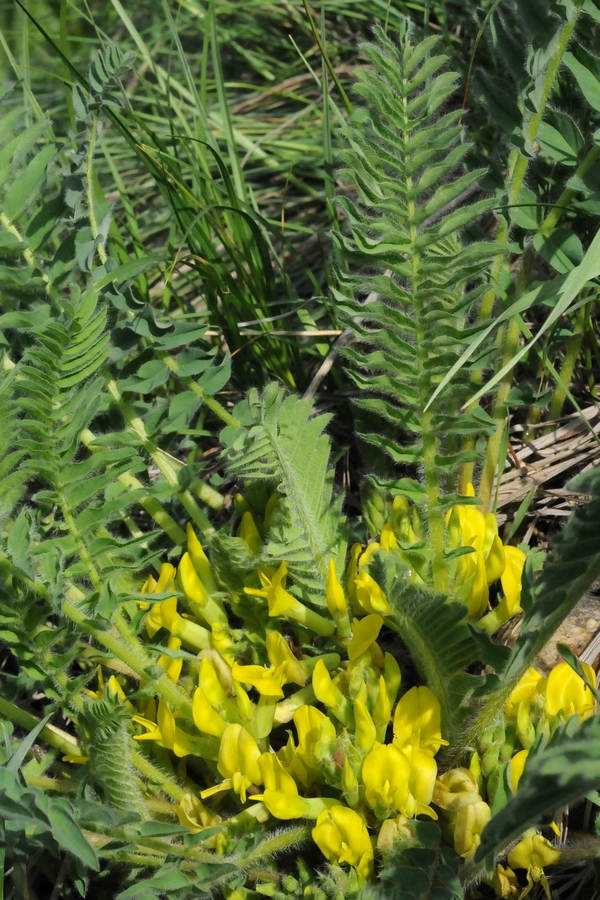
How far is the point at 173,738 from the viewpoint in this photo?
171 centimetres

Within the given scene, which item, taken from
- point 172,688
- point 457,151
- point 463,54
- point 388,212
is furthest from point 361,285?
point 463,54

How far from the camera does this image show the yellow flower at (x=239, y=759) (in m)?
1.63

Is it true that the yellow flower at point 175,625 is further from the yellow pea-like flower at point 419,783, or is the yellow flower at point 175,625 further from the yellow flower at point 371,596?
the yellow pea-like flower at point 419,783

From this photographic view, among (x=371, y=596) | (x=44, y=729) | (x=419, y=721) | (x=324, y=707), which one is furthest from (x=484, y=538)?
(x=44, y=729)

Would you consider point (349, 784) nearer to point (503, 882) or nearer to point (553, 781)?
point (503, 882)

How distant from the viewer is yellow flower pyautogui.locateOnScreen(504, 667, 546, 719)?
5.48ft

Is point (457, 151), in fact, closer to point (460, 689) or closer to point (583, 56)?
point (583, 56)

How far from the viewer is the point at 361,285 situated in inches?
64.9

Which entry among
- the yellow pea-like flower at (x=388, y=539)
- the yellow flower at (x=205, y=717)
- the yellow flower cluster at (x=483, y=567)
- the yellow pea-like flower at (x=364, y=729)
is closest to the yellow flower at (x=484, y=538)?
the yellow flower cluster at (x=483, y=567)

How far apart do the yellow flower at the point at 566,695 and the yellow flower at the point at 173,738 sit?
2.12 feet

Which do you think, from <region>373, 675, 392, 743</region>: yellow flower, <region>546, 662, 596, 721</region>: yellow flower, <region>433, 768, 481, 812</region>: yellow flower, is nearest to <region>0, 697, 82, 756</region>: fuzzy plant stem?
<region>373, 675, 392, 743</region>: yellow flower

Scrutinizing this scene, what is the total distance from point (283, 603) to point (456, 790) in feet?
1.53

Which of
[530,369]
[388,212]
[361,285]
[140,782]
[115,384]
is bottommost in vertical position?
[140,782]

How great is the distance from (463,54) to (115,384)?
1754 mm
